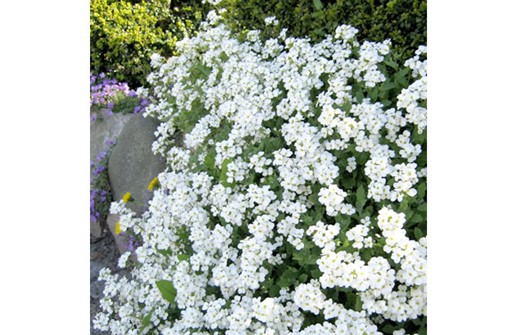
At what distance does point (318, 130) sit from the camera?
2.76 meters

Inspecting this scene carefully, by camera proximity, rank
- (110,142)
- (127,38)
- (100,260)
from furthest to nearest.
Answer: (127,38) → (110,142) → (100,260)

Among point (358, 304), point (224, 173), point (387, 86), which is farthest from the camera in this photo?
point (387, 86)

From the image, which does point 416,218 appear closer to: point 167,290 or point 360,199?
point 360,199

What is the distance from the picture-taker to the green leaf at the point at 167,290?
252 centimetres

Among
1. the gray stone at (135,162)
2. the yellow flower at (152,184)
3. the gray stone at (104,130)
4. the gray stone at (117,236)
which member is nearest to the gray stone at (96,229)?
the gray stone at (117,236)

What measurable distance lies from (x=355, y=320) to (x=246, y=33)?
2.38m

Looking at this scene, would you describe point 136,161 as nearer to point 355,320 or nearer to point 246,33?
point 246,33

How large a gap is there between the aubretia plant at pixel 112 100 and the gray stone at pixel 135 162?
1.26ft

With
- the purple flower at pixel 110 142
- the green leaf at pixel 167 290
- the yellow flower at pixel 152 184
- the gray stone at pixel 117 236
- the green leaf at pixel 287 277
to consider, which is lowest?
the green leaf at pixel 167 290

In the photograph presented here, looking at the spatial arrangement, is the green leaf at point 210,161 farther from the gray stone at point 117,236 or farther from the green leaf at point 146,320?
the gray stone at point 117,236

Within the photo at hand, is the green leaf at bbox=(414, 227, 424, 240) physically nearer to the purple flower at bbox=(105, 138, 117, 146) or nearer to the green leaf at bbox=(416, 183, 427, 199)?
the green leaf at bbox=(416, 183, 427, 199)

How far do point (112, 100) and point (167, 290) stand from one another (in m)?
2.62

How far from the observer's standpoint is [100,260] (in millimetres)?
4164

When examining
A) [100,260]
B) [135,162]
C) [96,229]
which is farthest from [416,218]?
[96,229]
